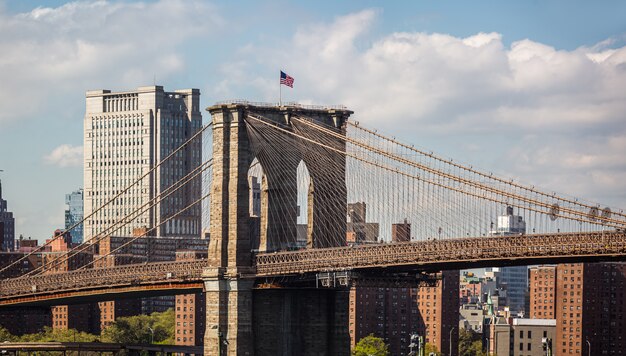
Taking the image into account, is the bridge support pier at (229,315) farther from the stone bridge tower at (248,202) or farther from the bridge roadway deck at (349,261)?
the bridge roadway deck at (349,261)

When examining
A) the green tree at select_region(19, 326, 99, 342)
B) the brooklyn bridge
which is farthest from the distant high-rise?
the green tree at select_region(19, 326, 99, 342)

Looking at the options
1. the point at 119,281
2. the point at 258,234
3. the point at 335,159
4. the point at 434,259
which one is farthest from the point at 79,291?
the point at 434,259

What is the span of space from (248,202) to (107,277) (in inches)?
651

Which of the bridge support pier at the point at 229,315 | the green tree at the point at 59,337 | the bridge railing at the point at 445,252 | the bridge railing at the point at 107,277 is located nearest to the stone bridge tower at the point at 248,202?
the bridge support pier at the point at 229,315

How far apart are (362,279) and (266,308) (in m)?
10.5

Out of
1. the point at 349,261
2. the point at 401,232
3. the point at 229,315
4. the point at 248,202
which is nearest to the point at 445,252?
the point at 349,261

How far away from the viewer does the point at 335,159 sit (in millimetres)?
120938

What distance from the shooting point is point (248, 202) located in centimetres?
11888

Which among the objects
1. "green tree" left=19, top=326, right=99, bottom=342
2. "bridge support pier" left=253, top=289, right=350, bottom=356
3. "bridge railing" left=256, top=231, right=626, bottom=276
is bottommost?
"green tree" left=19, top=326, right=99, bottom=342

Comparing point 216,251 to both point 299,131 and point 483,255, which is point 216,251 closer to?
point 299,131

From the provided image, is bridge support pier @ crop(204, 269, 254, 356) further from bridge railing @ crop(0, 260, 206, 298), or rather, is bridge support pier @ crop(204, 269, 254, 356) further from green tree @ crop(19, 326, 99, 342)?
green tree @ crop(19, 326, 99, 342)

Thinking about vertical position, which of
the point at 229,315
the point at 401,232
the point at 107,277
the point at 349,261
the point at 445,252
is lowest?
the point at 229,315

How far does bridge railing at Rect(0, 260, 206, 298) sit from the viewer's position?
124m

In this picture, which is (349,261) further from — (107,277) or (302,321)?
(107,277)
